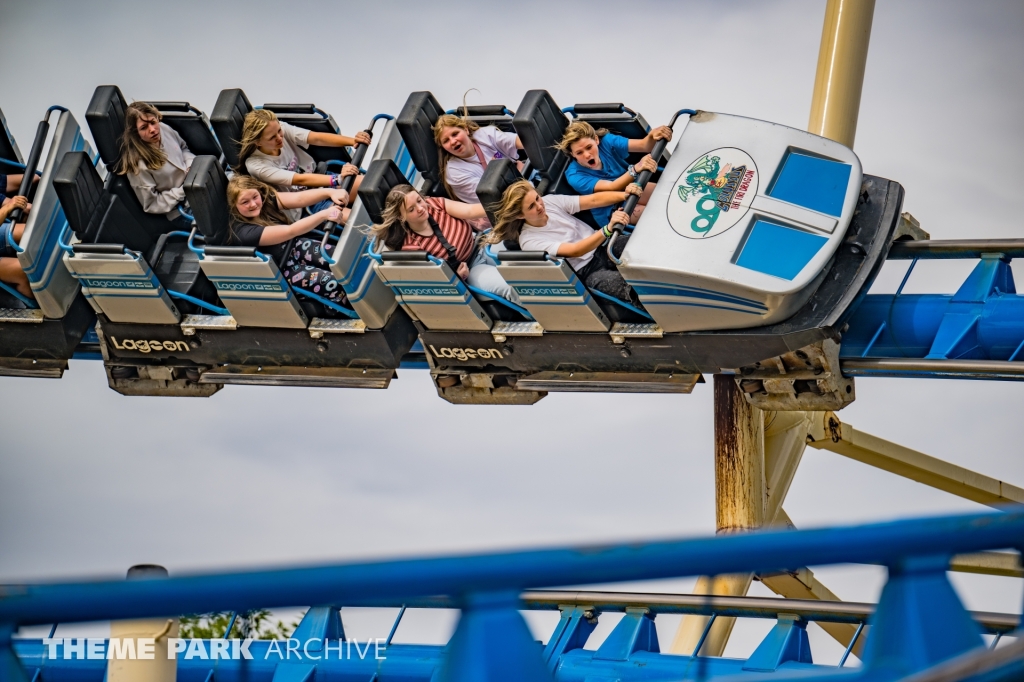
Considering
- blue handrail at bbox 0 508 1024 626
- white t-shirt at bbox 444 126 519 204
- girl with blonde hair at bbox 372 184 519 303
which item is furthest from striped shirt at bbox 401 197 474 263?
blue handrail at bbox 0 508 1024 626

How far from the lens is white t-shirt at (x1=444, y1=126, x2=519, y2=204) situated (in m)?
4.99

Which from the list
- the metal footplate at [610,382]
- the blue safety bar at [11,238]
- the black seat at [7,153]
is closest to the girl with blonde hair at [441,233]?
the metal footplate at [610,382]

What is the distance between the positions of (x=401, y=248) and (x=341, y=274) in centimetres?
24

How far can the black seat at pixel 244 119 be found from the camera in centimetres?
523

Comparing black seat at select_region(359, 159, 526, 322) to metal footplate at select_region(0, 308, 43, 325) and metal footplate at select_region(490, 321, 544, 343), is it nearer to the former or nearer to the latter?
metal footplate at select_region(490, 321, 544, 343)

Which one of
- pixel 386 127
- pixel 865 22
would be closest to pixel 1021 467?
pixel 865 22

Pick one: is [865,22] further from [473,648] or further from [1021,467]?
[473,648]

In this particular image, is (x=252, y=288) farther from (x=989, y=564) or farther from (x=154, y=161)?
(x=989, y=564)

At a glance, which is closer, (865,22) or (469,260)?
(469,260)

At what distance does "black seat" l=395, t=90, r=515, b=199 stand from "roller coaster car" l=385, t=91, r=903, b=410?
32cm

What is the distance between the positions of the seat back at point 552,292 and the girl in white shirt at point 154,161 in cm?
157

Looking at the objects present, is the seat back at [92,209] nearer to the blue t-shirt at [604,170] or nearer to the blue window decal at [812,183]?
the blue t-shirt at [604,170]

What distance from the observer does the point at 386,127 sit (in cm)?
516

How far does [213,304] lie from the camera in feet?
17.4
